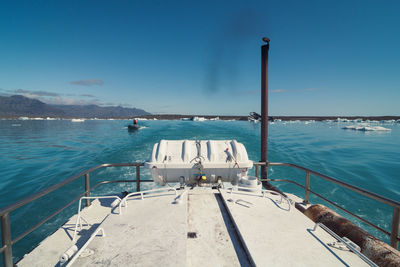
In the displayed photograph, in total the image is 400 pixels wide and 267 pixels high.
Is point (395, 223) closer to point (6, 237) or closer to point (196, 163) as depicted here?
point (196, 163)

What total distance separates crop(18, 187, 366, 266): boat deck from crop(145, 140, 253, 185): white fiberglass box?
3.18 feet

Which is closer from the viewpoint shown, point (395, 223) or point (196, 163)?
point (395, 223)

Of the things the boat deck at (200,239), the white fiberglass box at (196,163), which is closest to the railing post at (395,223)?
the boat deck at (200,239)

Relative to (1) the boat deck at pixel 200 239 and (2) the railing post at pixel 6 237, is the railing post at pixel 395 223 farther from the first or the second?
(2) the railing post at pixel 6 237

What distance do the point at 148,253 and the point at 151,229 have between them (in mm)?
457

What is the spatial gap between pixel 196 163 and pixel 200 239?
202 centimetres

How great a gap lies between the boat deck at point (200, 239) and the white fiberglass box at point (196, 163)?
0.97 meters

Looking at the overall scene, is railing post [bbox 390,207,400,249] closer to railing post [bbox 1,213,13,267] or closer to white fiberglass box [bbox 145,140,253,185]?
white fiberglass box [bbox 145,140,253,185]

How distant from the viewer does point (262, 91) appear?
21.9 ft

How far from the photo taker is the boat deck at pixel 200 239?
2039 mm

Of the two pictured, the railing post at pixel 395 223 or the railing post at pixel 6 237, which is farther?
the railing post at pixel 395 223

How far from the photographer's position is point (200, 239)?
8.30 feet

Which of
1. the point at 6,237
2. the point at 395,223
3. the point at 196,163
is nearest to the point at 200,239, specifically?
the point at 196,163

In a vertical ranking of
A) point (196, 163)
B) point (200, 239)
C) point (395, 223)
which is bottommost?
point (200, 239)
